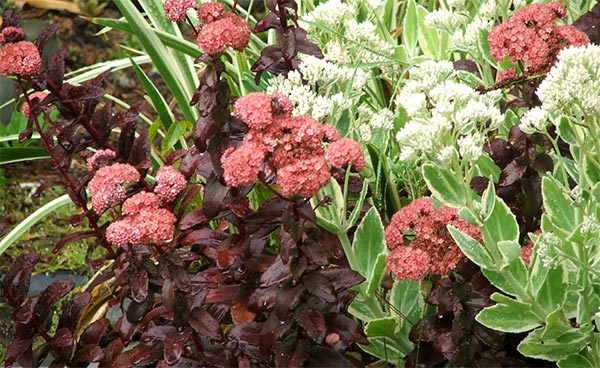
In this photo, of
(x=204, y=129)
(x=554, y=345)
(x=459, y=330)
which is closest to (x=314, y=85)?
(x=204, y=129)

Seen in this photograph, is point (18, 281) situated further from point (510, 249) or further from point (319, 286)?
point (510, 249)

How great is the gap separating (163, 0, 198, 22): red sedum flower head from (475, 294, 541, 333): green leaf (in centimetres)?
83

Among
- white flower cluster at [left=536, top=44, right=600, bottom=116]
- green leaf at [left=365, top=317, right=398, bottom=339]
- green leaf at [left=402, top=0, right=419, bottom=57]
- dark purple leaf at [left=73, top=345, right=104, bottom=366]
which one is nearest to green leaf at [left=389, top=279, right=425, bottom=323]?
green leaf at [left=365, top=317, right=398, bottom=339]

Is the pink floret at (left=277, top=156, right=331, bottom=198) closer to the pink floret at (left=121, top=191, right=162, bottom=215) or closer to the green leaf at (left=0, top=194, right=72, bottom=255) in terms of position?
the pink floret at (left=121, top=191, right=162, bottom=215)

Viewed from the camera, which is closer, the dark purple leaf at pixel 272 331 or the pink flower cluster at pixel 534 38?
the dark purple leaf at pixel 272 331

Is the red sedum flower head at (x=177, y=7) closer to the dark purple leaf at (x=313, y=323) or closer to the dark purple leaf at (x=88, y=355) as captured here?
the dark purple leaf at (x=313, y=323)

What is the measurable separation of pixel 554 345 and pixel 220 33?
0.90 metres

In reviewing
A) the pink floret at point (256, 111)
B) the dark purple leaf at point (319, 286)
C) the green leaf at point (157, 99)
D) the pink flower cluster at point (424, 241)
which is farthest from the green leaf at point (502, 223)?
the green leaf at point (157, 99)

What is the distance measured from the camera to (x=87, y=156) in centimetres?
210

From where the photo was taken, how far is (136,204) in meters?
1.59

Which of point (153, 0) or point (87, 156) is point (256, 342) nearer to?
point (87, 156)

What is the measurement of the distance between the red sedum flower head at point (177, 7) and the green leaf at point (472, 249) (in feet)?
2.23

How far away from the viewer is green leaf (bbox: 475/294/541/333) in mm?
1681

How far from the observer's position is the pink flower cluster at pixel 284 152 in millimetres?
1479
